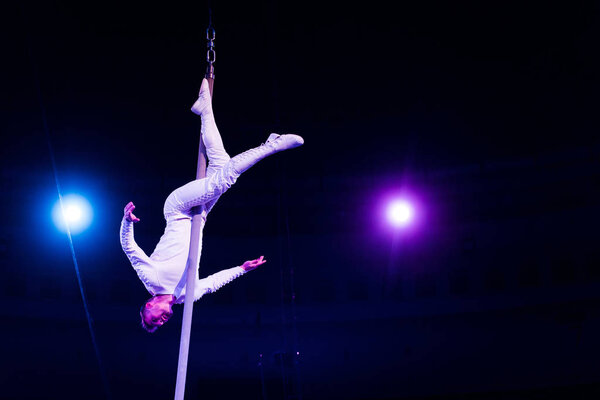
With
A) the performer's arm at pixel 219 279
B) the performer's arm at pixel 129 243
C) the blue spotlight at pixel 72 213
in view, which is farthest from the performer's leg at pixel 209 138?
the blue spotlight at pixel 72 213

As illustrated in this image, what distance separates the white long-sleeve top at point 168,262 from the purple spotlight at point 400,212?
7113 mm

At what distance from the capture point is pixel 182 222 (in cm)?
389

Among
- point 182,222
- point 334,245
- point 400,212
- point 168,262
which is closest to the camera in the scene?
point 168,262

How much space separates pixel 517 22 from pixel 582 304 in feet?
24.7

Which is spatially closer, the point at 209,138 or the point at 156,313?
the point at 156,313

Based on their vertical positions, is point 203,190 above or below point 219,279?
above

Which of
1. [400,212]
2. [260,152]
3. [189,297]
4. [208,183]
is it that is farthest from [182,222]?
[400,212]

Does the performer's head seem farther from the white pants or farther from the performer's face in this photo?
the white pants

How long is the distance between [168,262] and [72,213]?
25.7 ft

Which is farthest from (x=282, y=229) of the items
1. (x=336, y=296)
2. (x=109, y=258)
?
(x=109, y=258)

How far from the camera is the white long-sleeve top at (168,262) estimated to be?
3582 mm

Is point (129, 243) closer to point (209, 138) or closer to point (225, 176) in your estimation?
point (225, 176)

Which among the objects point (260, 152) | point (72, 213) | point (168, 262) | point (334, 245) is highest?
point (72, 213)

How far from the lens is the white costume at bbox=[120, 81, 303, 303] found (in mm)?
3621
